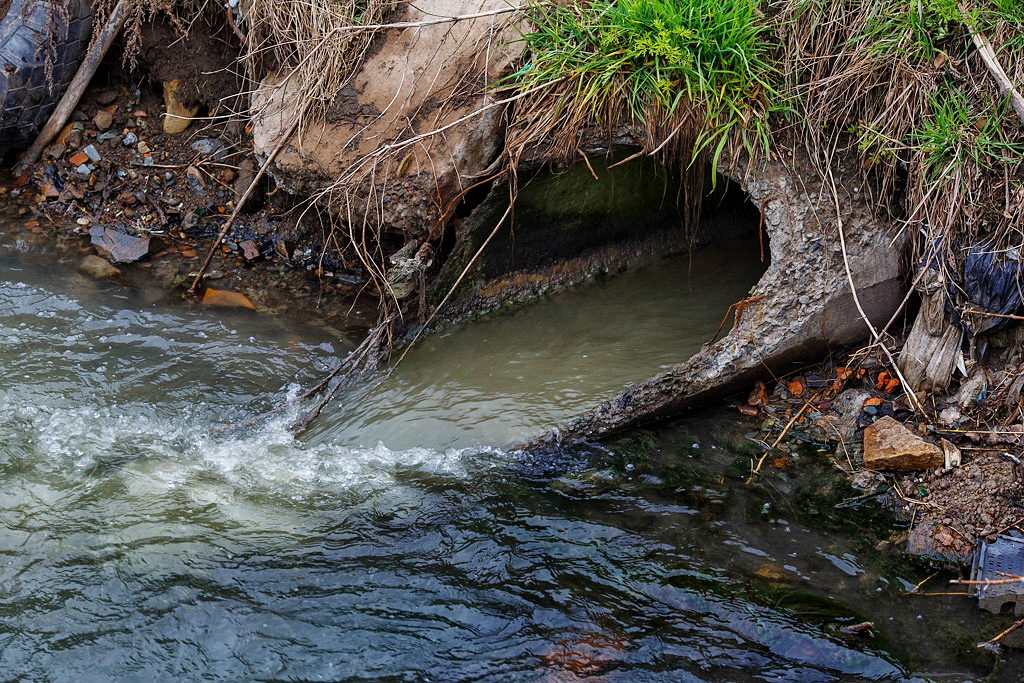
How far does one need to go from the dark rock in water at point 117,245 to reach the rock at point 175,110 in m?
0.89

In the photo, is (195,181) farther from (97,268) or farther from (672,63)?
(672,63)

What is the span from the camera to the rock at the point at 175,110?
5.32 meters

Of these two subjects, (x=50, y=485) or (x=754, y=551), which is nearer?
(x=754, y=551)

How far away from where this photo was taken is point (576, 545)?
305 centimetres

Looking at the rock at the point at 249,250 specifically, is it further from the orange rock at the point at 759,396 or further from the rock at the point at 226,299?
the orange rock at the point at 759,396

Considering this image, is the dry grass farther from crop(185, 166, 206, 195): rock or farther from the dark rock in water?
the dark rock in water

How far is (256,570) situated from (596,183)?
2.56 metres

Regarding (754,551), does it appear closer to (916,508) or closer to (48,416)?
(916,508)

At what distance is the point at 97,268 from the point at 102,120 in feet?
4.26

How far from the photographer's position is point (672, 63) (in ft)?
11.4

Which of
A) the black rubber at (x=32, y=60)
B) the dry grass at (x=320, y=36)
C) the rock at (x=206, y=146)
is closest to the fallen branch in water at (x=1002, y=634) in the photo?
the dry grass at (x=320, y=36)

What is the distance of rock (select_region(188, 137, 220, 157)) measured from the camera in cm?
530

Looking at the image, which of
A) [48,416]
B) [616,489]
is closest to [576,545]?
[616,489]

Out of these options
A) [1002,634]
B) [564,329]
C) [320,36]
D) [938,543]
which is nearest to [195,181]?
[320,36]
